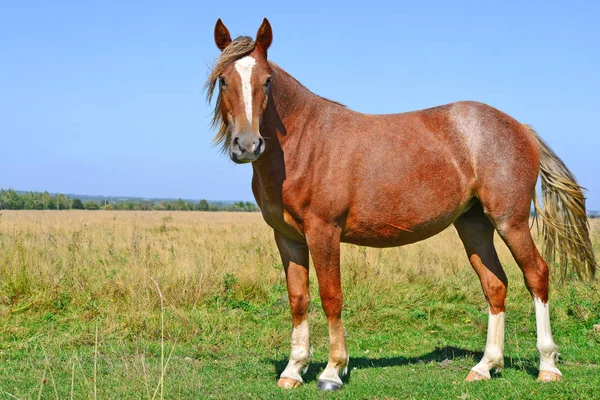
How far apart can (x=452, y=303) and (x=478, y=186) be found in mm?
4403

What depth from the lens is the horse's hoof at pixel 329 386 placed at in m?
5.06

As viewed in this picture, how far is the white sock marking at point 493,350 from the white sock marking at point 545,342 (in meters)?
0.39

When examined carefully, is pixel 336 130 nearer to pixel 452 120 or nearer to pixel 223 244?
pixel 452 120

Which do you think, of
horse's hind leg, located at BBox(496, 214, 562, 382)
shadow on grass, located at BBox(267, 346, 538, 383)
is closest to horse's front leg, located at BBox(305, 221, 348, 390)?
shadow on grass, located at BBox(267, 346, 538, 383)

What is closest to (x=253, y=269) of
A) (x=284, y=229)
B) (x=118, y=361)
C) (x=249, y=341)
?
(x=249, y=341)

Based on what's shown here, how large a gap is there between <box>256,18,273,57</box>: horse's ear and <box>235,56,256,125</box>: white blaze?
0.79 feet

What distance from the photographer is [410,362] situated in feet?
21.3

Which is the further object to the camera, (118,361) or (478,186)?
(118,361)

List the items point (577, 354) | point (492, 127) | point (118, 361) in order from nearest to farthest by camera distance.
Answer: point (492, 127) → point (118, 361) → point (577, 354)

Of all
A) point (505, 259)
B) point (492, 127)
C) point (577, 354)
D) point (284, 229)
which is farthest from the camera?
point (505, 259)

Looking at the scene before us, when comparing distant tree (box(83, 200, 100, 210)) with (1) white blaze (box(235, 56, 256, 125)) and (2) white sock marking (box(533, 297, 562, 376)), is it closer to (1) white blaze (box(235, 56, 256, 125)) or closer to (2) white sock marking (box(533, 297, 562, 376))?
(1) white blaze (box(235, 56, 256, 125))

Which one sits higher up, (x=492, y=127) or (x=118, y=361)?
(x=492, y=127)

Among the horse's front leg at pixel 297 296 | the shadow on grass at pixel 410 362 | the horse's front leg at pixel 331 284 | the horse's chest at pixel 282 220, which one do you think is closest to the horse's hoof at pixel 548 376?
the shadow on grass at pixel 410 362

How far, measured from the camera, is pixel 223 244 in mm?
13984
